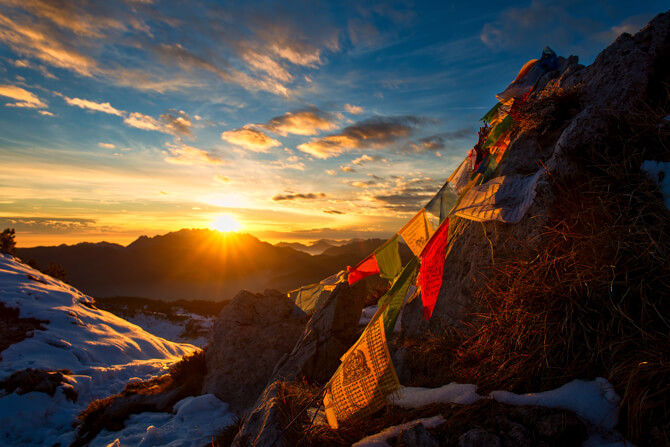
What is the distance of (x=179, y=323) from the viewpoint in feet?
98.8

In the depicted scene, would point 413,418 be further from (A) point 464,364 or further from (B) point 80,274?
(B) point 80,274

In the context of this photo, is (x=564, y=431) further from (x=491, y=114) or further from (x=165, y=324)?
(x=165, y=324)

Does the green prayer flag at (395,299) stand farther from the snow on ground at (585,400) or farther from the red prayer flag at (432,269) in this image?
the snow on ground at (585,400)

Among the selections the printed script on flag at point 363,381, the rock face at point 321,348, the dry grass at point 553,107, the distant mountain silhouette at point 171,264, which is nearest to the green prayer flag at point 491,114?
the dry grass at point 553,107

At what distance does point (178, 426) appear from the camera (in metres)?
6.14

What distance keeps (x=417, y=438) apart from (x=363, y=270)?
455cm

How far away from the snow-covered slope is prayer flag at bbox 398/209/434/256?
9.25 meters

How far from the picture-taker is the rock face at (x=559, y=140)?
318 centimetres

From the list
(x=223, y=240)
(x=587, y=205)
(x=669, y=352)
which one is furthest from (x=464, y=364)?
(x=223, y=240)

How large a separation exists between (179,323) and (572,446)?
34.1 metres

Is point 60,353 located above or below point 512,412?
below

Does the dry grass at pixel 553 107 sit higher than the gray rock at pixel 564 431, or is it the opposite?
the dry grass at pixel 553 107

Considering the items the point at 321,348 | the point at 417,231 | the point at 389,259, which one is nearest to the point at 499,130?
the point at 417,231

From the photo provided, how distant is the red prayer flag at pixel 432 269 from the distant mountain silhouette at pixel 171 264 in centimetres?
7184
